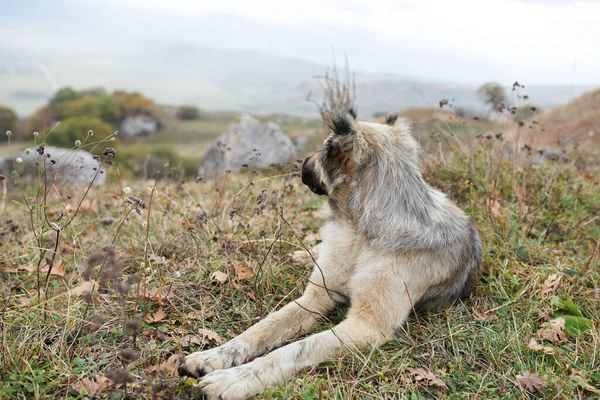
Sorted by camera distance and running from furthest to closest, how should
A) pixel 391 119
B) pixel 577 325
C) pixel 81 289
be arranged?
pixel 391 119 < pixel 81 289 < pixel 577 325

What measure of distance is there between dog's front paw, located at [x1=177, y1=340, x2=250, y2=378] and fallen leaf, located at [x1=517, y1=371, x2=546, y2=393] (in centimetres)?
194

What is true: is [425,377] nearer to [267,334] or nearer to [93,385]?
[267,334]

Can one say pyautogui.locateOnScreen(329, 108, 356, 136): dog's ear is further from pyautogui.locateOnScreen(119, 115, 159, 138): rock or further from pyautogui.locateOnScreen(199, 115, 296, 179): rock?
pyautogui.locateOnScreen(119, 115, 159, 138): rock

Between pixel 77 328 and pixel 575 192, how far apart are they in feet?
21.3

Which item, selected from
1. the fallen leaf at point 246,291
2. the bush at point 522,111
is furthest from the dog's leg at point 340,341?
the bush at point 522,111

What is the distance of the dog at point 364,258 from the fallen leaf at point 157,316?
2.29 feet

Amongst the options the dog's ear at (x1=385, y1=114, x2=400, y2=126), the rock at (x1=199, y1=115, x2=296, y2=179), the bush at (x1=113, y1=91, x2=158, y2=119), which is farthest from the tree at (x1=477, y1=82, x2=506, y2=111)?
the bush at (x1=113, y1=91, x2=158, y2=119)

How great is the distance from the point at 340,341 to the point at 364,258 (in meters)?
0.69

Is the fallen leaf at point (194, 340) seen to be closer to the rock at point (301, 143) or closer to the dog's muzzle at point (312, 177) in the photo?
the dog's muzzle at point (312, 177)

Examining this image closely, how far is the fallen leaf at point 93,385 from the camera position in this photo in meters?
2.93

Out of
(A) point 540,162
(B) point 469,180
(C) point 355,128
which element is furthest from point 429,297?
(A) point 540,162

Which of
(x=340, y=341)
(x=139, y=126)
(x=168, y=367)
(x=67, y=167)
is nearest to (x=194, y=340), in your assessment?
(x=168, y=367)

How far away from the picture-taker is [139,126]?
2140 inches

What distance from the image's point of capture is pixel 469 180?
6191mm
